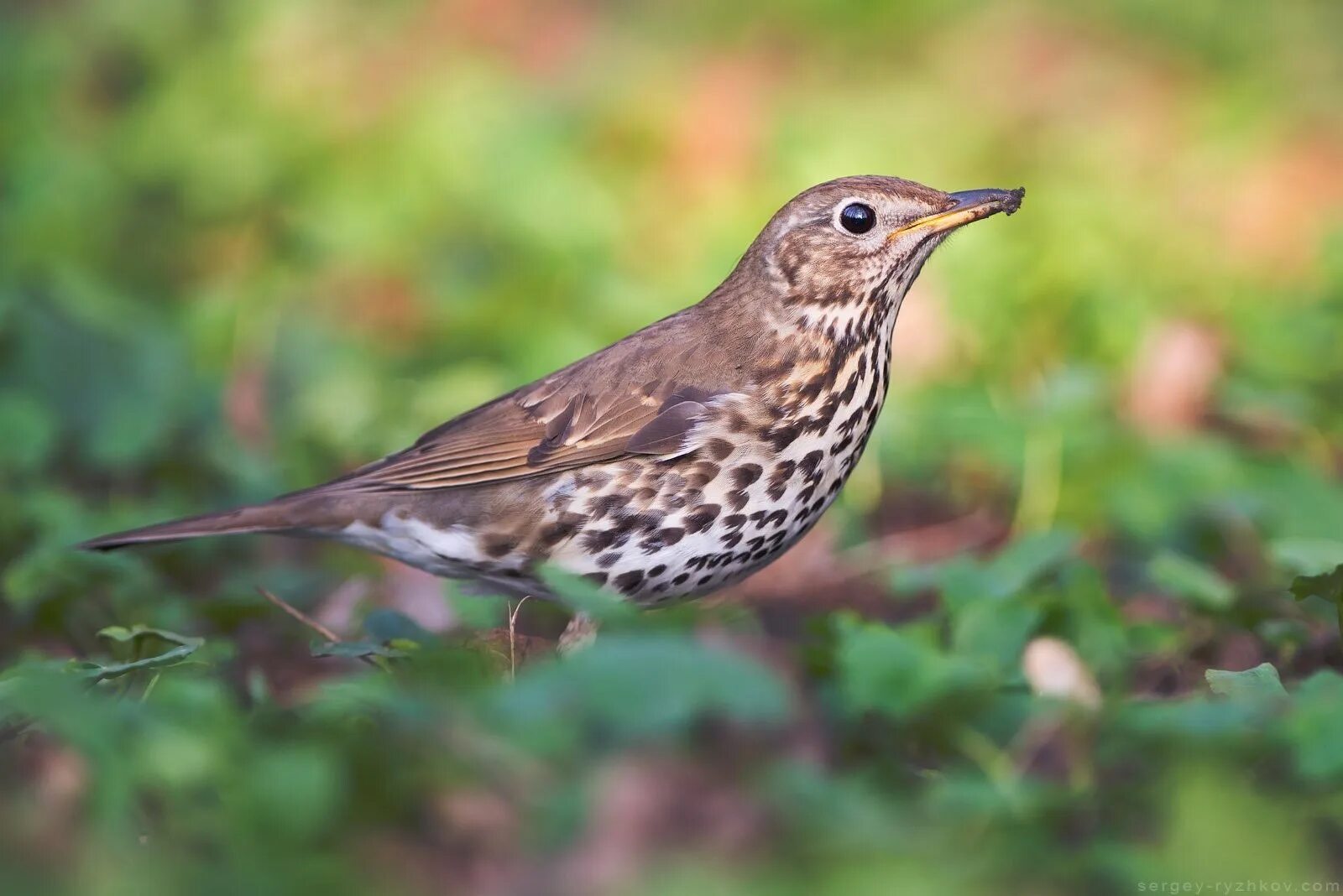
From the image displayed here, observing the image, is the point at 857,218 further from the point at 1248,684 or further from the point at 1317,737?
the point at 1317,737

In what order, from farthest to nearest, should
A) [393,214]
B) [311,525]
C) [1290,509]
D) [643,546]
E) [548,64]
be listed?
[548,64] < [393,214] < [1290,509] < [311,525] < [643,546]

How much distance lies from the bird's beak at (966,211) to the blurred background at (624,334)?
773 millimetres

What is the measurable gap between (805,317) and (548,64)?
241 inches

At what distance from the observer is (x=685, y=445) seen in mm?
3557

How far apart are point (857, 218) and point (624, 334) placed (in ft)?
7.91

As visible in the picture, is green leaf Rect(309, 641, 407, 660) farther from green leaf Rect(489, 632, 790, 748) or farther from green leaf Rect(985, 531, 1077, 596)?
green leaf Rect(985, 531, 1077, 596)

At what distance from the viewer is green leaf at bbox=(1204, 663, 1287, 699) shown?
9.34 feet

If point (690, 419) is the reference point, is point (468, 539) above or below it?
below

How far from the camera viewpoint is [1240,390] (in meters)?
5.05

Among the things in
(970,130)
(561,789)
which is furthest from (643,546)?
(970,130)

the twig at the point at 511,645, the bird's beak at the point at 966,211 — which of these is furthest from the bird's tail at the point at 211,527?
the bird's beak at the point at 966,211

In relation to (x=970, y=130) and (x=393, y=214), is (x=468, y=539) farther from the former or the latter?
(x=970, y=130)

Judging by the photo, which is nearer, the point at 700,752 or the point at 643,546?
the point at 700,752

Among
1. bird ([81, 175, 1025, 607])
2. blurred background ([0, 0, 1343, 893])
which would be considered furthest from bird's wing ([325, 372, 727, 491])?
blurred background ([0, 0, 1343, 893])
